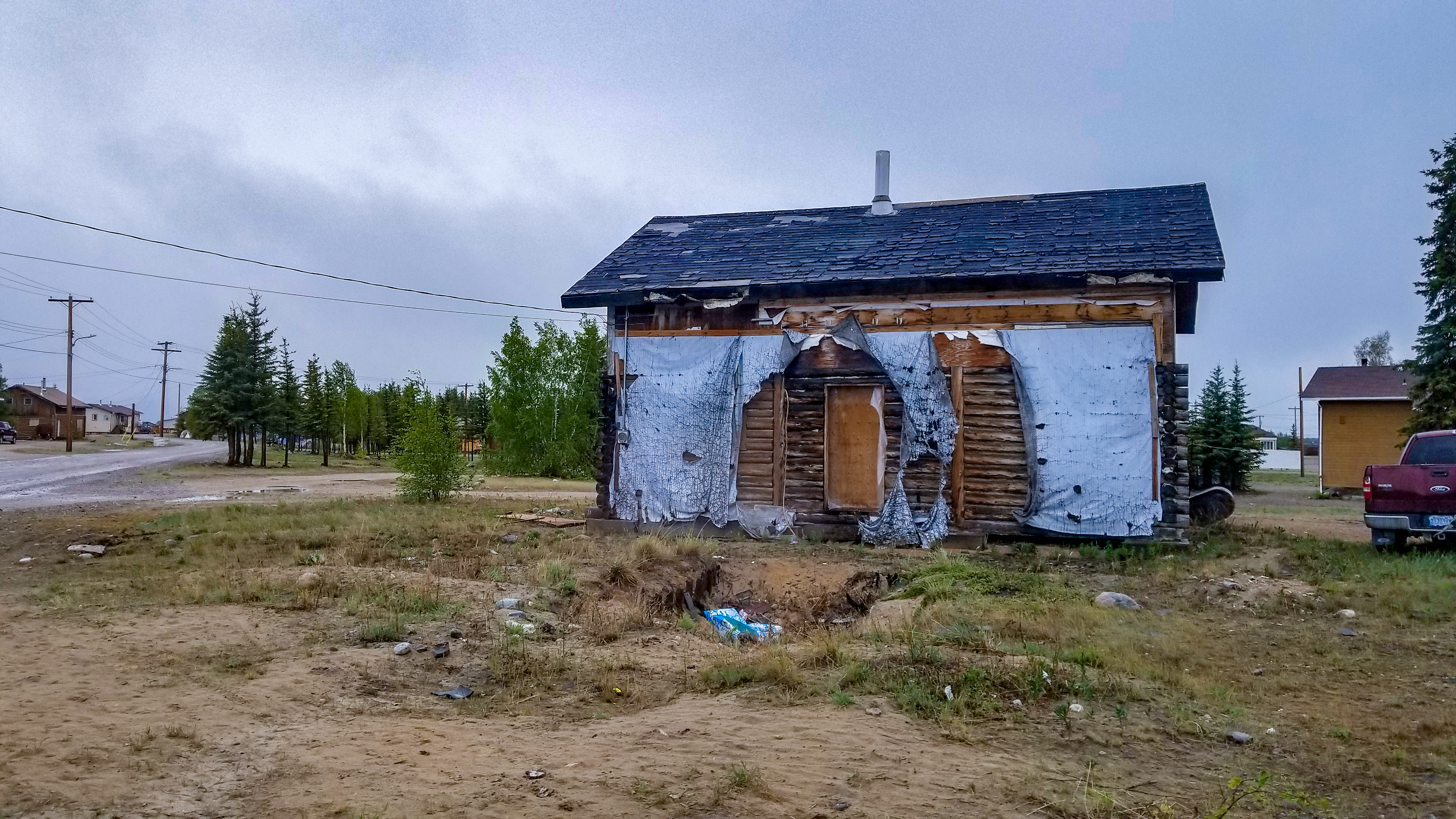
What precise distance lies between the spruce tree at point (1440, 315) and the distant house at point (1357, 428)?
187 inches

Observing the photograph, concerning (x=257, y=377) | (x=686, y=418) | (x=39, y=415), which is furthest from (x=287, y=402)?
(x=39, y=415)

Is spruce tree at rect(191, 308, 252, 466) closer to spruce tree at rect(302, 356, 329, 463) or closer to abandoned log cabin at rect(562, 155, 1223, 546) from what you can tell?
spruce tree at rect(302, 356, 329, 463)

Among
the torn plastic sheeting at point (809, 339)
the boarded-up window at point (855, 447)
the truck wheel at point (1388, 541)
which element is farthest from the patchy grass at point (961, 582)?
the truck wheel at point (1388, 541)

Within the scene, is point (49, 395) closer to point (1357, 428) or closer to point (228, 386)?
point (228, 386)

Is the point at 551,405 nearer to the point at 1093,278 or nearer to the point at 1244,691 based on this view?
the point at 1093,278

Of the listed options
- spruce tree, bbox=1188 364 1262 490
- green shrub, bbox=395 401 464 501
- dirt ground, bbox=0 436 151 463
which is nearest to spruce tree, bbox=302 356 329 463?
dirt ground, bbox=0 436 151 463

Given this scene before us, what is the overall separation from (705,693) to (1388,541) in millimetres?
→ 10840

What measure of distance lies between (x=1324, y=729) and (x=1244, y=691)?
2.51 feet

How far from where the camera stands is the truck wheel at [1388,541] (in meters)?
11.4

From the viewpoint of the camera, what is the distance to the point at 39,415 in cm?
7719

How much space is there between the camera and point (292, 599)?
25.8ft

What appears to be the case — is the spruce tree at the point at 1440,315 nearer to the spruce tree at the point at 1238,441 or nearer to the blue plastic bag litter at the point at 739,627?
the spruce tree at the point at 1238,441

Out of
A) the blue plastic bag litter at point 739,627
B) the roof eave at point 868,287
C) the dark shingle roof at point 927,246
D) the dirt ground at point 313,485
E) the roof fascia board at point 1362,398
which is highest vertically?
the dark shingle roof at point 927,246

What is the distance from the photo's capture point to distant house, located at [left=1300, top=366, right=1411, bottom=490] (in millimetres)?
26281
